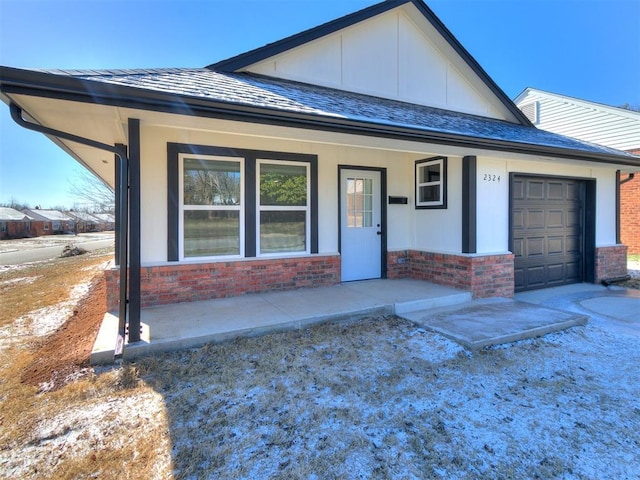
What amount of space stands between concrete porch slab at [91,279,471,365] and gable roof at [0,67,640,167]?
247 centimetres

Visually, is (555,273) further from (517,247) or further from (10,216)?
(10,216)

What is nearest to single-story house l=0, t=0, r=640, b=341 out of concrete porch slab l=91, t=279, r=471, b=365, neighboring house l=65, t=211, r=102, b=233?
concrete porch slab l=91, t=279, r=471, b=365

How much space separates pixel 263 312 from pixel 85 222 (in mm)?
58999

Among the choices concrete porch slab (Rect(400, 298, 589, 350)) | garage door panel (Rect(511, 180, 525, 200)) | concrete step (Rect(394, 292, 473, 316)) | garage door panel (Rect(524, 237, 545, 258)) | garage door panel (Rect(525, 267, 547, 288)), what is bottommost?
concrete porch slab (Rect(400, 298, 589, 350))

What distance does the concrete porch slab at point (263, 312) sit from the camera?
389 cm

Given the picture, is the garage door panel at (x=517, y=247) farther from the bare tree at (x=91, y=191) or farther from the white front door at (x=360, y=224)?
the bare tree at (x=91, y=191)

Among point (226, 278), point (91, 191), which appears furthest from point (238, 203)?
point (91, 191)

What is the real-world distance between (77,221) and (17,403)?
5826 cm

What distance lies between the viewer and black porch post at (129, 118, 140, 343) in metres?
3.73

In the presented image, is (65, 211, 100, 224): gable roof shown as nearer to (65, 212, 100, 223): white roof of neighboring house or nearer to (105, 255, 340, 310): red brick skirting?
(65, 212, 100, 223): white roof of neighboring house

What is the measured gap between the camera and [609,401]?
9.74ft

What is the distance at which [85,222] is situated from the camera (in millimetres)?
52406

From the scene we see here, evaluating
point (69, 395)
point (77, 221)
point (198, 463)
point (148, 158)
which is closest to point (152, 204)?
point (148, 158)

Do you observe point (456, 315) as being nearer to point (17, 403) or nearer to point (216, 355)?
point (216, 355)
